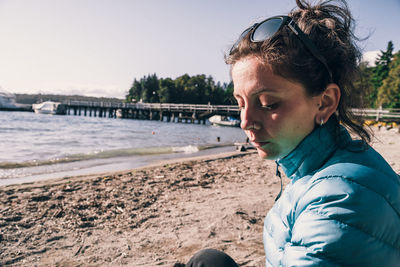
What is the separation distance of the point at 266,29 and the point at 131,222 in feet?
10.9

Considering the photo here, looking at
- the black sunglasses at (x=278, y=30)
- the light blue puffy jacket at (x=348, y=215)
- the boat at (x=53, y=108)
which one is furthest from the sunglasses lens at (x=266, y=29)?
the boat at (x=53, y=108)

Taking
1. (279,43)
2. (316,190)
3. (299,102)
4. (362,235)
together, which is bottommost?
(362,235)

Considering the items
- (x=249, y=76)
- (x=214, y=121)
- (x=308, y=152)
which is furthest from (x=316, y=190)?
(x=214, y=121)

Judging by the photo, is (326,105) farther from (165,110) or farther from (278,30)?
(165,110)

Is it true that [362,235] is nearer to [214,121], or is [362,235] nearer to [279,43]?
[279,43]

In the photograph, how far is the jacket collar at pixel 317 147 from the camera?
3.63ft

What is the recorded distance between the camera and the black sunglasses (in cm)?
108

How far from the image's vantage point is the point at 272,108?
1.13 metres

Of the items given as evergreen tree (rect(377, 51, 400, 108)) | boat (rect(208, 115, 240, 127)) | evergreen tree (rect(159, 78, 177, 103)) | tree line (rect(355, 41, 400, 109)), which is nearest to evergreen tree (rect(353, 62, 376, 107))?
tree line (rect(355, 41, 400, 109))

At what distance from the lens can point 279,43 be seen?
1124mm

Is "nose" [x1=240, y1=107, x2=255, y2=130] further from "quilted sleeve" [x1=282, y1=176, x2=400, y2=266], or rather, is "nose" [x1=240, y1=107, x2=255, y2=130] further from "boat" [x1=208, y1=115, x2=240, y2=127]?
"boat" [x1=208, y1=115, x2=240, y2=127]

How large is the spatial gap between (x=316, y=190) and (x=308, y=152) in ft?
1.00

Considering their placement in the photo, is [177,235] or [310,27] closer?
[310,27]

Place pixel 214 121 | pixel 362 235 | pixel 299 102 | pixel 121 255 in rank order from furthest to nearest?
pixel 214 121
pixel 121 255
pixel 299 102
pixel 362 235
